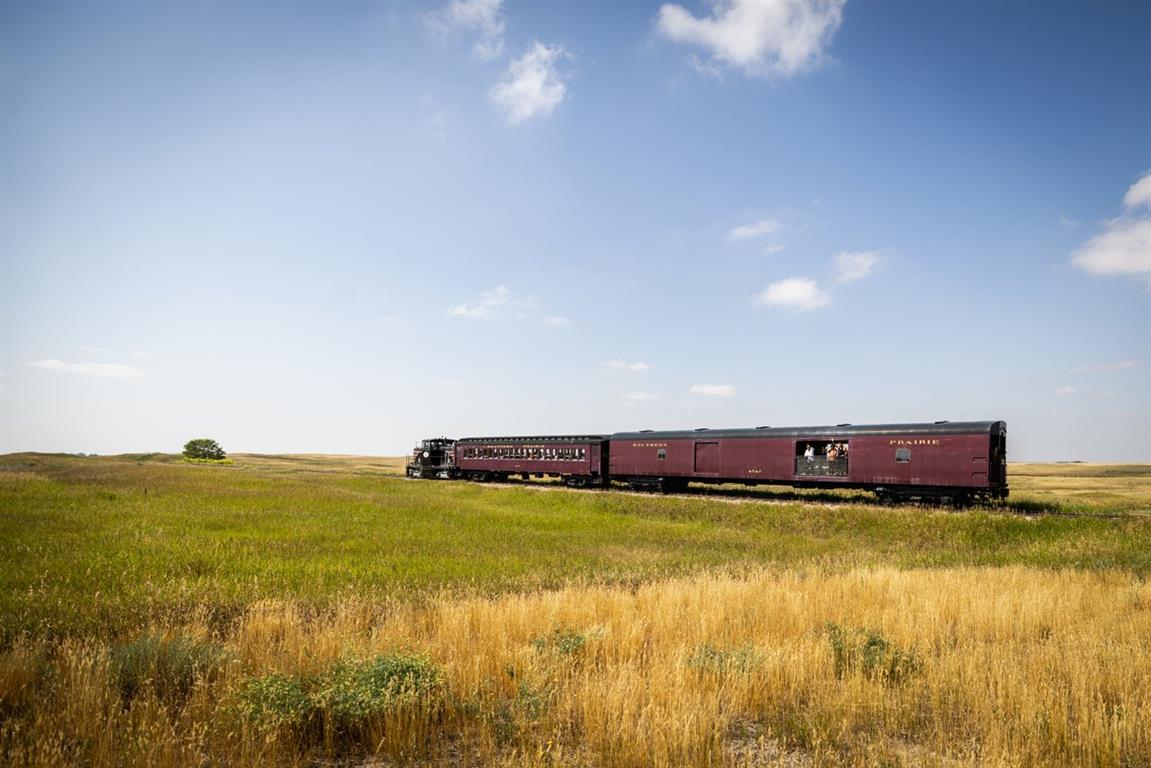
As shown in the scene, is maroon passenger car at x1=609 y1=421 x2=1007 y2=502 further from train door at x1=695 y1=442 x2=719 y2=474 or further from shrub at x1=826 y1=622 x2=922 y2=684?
shrub at x1=826 y1=622 x2=922 y2=684

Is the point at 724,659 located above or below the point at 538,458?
below

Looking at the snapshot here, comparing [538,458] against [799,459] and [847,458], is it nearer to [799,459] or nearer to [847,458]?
[799,459]

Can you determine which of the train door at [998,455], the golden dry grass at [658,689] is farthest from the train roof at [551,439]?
the golden dry grass at [658,689]

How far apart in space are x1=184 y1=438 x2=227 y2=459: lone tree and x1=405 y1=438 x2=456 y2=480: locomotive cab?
5281 centimetres

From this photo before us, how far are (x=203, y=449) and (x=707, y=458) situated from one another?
84.4 m

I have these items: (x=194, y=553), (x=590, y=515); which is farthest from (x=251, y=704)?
(x=590, y=515)

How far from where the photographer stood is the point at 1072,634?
9453mm

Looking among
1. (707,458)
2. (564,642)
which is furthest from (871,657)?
(707,458)

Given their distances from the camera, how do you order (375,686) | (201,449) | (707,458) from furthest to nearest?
(201,449), (707,458), (375,686)

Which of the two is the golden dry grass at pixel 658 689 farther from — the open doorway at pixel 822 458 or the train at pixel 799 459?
the open doorway at pixel 822 458

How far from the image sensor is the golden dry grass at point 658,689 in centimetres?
580

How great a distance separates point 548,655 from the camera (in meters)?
8.22

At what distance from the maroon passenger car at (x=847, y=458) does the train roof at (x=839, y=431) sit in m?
0.04

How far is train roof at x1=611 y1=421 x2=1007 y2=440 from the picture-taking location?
25516 millimetres
